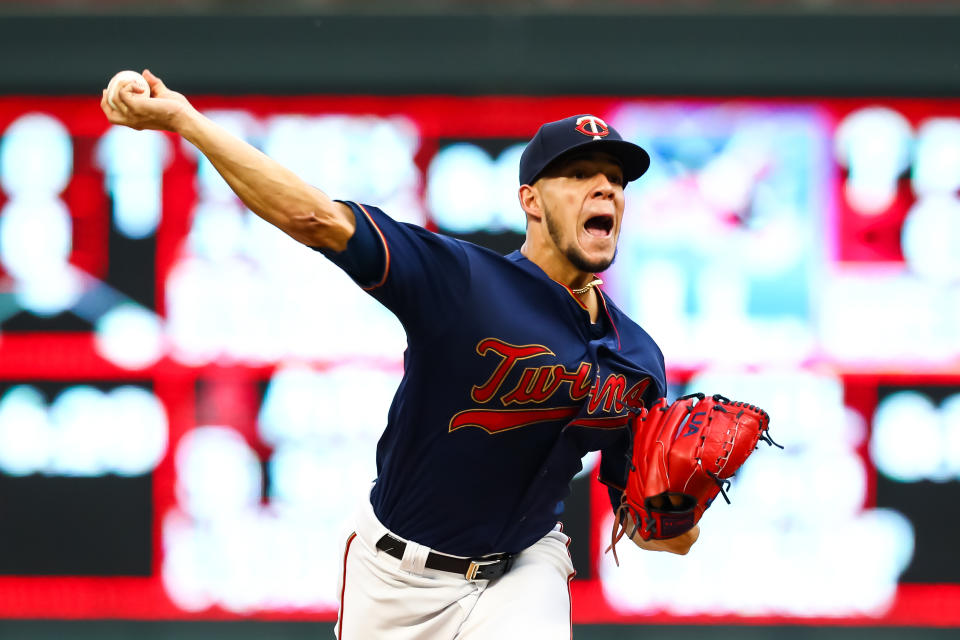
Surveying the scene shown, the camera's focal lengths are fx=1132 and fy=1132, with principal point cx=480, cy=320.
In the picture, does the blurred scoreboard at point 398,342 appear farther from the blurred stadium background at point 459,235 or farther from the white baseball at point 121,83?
the white baseball at point 121,83

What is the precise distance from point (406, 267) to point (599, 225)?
1.93 feet

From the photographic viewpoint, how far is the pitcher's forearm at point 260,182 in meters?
1.88

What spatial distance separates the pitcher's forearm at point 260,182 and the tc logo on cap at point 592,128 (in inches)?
28.1

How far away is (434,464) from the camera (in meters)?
2.38

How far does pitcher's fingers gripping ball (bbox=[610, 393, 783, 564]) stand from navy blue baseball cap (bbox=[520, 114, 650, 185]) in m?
0.55

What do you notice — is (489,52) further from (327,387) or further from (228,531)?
(228,531)

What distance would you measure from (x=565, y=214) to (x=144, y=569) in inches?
124

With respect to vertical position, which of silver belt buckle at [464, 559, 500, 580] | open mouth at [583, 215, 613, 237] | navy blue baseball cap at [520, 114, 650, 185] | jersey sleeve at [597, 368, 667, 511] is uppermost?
navy blue baseball cap at [520, 114, 650, 185]

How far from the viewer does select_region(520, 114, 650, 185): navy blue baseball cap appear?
2416mm

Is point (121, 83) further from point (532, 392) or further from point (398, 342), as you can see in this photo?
point (398, 342)

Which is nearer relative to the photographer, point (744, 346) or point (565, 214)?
point (565, 214)

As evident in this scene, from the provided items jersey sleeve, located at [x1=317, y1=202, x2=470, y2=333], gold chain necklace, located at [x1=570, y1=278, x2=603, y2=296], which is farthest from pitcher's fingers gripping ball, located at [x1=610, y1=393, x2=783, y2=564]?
jersey sleeve, located at [x1=317, y1=202, x2=470, y2=333]

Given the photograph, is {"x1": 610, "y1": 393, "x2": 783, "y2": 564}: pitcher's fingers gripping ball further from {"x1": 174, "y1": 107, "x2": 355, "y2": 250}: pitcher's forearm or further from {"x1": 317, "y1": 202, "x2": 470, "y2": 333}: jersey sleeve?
{"x1": 174, "y1": 107, "x2": 355, "y2": 250}: pitcher's forearm

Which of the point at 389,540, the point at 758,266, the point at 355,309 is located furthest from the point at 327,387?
the point at 389,540
